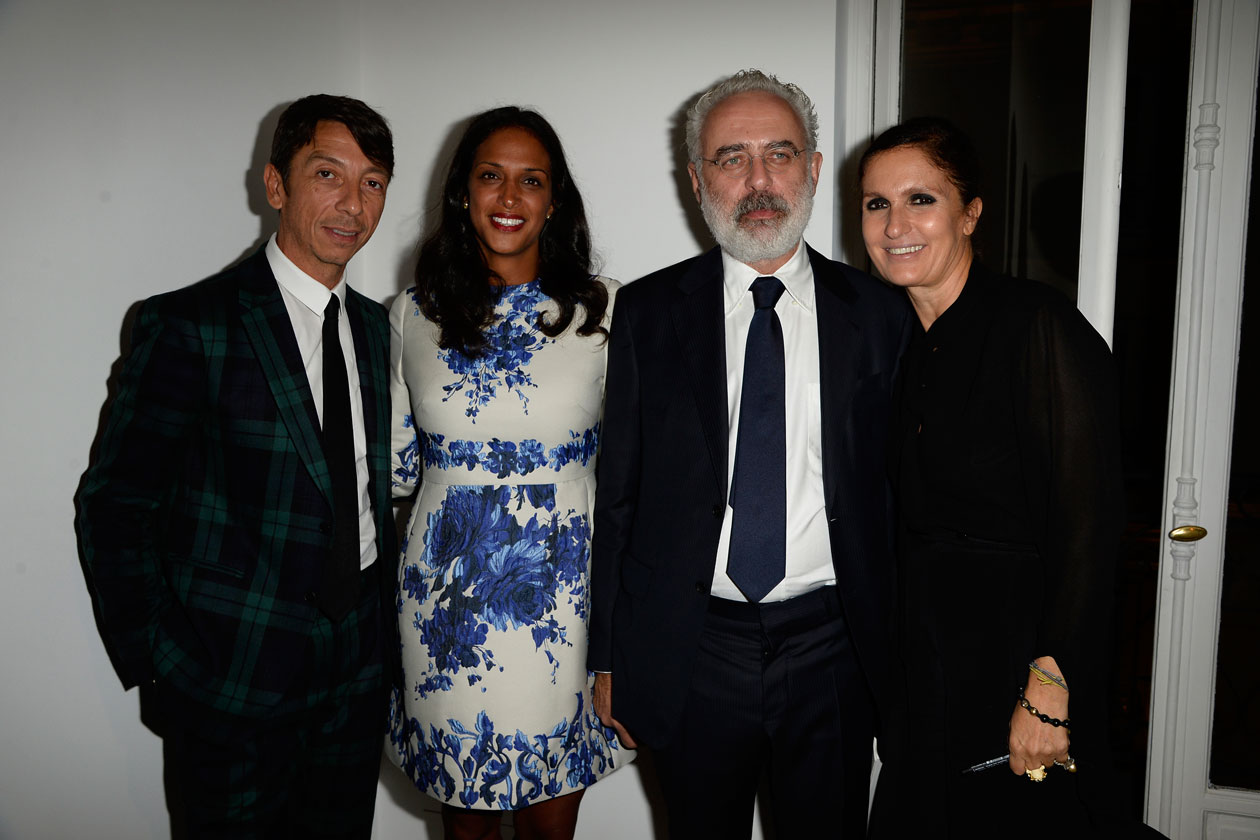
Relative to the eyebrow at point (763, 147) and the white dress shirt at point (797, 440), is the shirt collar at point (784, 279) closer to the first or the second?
the white dress shirt at point (797, 440)

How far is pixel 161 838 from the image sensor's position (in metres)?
1.88

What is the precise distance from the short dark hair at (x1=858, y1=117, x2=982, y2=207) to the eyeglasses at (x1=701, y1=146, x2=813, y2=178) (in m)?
0.20

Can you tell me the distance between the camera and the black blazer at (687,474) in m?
1.62

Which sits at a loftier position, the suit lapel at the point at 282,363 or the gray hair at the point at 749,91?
the gray hair at the point at 749,91

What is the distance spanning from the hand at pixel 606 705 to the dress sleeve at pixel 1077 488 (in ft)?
2.75

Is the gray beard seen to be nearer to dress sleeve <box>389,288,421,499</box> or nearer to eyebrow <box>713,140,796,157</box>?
eyebrow <box>713,140,796,157</box>

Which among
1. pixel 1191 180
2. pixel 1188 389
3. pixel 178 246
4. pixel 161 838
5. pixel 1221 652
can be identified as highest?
pixel 1191 180

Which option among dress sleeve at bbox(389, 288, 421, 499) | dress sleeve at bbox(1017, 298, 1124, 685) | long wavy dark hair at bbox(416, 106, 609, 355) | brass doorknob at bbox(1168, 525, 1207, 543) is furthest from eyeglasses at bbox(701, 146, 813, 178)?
brass doorknob at bbox(1168, 525, 1207, 543)

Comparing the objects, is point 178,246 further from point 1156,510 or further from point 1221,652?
point 1221,652

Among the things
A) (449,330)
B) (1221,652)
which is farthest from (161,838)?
(1221,652)

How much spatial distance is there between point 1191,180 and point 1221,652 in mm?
1229

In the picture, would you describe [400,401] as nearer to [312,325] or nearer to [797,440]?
[312,325]

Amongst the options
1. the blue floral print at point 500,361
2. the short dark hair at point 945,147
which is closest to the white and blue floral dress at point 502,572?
the blue floral print at point 500,361

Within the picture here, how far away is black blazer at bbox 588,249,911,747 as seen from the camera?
5.32ft
